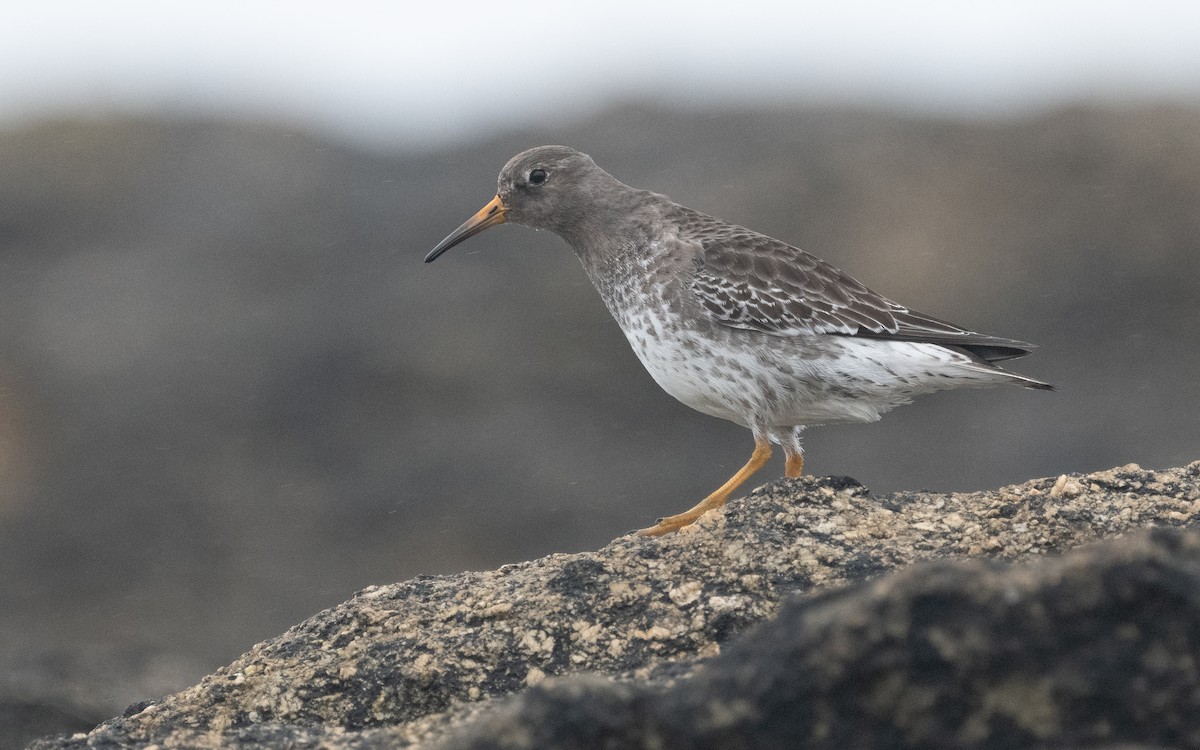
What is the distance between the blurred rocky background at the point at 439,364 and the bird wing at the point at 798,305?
826cm

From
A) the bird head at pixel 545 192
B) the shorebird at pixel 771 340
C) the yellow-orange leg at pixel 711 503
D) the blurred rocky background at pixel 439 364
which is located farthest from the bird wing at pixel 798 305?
the blurred rocky background at pixel 439 364

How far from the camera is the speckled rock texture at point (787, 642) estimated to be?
133 inches

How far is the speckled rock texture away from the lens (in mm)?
3369

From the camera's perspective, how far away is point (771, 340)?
872 cm

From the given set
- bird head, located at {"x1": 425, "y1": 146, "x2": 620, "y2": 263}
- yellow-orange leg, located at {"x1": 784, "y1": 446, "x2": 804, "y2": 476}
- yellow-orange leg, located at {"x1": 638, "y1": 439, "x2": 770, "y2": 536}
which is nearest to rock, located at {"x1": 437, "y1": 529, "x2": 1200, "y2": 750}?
yellow-orange leg, located at {"x1": 638, "y1": 439, "x2": 770, "y2": 536}

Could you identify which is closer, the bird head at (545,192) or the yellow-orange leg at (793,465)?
the yellow-orange leg at (793,465)

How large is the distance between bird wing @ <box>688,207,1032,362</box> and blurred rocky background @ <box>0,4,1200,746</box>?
27.1 feet

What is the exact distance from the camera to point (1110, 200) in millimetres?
21203

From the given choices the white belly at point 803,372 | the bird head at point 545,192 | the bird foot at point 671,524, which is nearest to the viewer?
the bird foot at point 671,524

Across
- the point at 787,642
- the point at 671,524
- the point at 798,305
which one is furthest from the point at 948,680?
the point at 798,305

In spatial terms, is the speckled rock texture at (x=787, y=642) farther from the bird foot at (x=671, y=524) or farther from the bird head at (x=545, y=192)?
the bird head at (x=545, y=192)

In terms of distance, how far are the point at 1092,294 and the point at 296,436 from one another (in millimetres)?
12652

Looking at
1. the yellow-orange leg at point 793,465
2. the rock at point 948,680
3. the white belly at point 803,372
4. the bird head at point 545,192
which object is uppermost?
the bird head at point 545,192

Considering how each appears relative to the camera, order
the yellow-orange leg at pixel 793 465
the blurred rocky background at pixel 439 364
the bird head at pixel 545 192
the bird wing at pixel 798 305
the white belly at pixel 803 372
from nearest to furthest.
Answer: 1. the white belly at pixel 803 372
2. the bird wing at pixel 798 305
3. the yellow-orange leg at pixel 793 465
4. the bird head at pixel 545 192
5. the blurred rocky background at pixel 439 364
